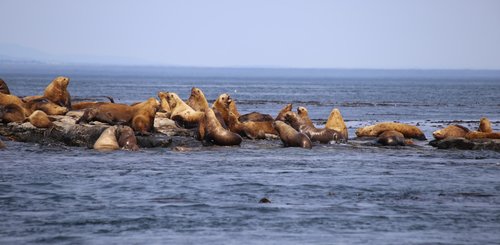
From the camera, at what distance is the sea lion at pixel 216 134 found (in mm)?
22266

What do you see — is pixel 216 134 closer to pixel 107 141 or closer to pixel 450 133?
pixel 107 141

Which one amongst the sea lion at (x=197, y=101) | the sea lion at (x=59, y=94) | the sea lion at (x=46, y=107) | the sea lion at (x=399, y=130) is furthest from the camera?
the sea lion at (x=59, y=94)

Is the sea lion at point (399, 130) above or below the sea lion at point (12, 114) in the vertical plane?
below

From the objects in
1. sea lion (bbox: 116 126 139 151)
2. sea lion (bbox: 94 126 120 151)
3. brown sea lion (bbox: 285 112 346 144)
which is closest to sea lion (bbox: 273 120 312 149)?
brown sea lion (bbox: 285 112 346 144)

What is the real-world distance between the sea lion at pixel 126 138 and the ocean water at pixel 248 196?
526mm

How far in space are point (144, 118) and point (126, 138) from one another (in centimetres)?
169

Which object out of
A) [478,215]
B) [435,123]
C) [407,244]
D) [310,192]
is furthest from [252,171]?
[435,123]

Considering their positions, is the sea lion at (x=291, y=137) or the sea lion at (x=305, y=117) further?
the sea lion at (x=305, y=117)

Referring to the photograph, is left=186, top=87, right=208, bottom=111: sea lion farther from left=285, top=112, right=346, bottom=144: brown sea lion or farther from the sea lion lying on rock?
the sea lion lying on rock

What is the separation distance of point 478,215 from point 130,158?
898cm

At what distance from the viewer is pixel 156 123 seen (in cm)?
2406

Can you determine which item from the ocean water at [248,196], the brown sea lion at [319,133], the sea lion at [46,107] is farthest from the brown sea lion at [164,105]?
the ocean water at [248,196]

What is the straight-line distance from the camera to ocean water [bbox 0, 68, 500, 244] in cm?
1178

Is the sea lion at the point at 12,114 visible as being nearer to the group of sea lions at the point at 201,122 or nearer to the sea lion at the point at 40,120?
the group of sea lions at the point at 201,122
